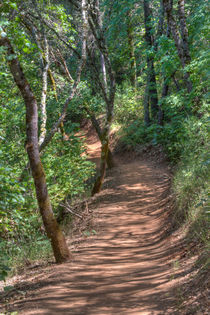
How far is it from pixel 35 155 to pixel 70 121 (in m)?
6.59

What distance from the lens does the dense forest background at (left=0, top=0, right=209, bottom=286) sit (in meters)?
5.27

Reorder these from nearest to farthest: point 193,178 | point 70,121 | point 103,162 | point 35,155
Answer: point 35,155, point 193,178, point 103,162, point 70,121

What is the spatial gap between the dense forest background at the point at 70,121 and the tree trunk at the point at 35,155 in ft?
0.06

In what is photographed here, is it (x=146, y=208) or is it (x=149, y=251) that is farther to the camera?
(x=146, y=208)

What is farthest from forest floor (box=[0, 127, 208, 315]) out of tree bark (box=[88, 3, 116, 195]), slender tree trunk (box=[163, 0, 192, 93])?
slender tree trunk (box=[163, 0, 192, 93])

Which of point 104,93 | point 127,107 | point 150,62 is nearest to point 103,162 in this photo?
point 104,93

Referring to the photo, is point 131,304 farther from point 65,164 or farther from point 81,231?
point 65,164

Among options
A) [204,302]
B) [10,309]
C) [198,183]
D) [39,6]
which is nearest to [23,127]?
[39,6]

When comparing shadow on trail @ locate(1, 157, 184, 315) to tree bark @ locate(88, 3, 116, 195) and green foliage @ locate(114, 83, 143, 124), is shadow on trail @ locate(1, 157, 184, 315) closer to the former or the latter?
tree bark @ locate(88, 3, 116, 195)

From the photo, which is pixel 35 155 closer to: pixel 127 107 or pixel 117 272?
pixel 117 272

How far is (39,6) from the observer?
8.48m

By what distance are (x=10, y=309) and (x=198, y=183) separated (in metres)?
4.32

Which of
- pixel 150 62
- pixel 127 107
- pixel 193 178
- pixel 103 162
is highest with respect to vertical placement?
pixel 150 62

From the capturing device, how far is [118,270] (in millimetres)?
5320
